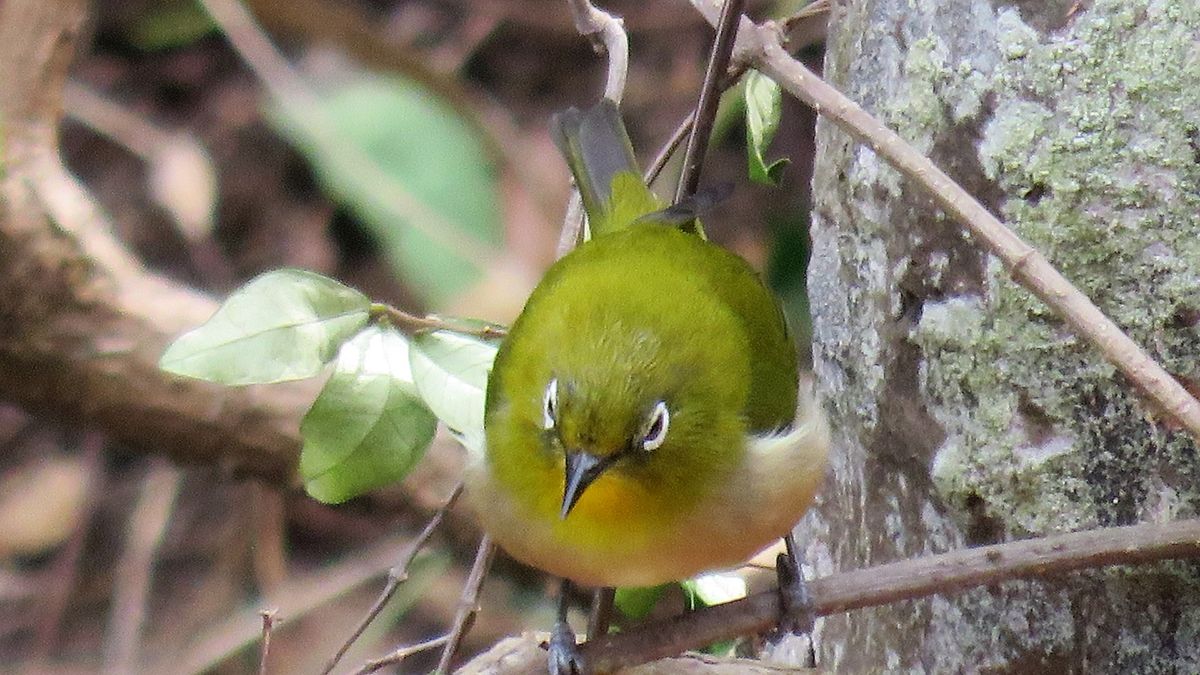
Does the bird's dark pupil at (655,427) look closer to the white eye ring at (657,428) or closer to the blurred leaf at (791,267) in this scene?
the white eye ring at (657,428)

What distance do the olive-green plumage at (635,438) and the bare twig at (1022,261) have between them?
0.33 m

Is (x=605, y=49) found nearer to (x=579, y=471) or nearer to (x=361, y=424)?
(x=361, y=424)

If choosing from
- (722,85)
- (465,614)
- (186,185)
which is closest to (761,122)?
(722,85)

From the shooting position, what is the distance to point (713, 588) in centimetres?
216

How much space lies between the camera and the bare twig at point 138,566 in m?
4.12

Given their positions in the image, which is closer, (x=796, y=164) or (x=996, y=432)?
(x=996, y=432)

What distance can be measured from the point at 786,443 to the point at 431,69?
275 cm

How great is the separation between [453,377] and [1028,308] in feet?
2.34

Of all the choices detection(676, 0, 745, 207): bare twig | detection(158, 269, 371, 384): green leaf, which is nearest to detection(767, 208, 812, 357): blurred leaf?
detection(676, 0, 745, 207): bare twig

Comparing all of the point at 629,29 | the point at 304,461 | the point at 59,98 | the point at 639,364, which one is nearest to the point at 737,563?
the point at 639,364

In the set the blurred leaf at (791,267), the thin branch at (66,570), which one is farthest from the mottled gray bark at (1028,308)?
the thin branch at (66,570)

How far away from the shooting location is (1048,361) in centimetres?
161

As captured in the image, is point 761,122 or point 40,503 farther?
point 40,503

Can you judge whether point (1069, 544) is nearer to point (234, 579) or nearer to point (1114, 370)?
point (1114, 370)
